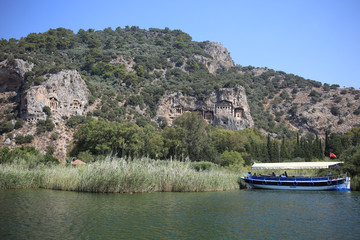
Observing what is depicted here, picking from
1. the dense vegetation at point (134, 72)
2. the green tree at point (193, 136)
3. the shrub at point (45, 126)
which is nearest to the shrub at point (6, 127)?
the shrub at point (45, 126)

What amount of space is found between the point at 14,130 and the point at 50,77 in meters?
15.5

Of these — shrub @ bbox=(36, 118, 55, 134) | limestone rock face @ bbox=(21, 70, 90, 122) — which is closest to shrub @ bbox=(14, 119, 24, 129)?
limestone rock face @ bbox=(21, 70, 90, 122)

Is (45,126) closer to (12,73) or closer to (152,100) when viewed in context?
(12,73)

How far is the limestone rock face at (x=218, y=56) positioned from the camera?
138500 millimetres

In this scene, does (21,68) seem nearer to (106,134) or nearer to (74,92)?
(74,92)

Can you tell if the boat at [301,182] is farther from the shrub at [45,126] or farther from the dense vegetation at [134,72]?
the dense vegetation at [134,72]

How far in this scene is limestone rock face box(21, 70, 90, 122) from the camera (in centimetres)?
6888

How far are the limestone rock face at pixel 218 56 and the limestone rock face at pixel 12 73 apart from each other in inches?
3064

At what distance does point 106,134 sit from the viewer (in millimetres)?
53344

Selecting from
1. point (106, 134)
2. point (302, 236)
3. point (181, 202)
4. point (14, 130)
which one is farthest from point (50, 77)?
point (302, 236)

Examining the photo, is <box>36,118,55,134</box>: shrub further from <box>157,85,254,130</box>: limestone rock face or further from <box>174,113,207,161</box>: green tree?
<box>157,85,254,130</box>: limestone rock face

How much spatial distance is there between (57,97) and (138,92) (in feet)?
92.7

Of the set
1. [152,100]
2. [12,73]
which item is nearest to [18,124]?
[12,73]

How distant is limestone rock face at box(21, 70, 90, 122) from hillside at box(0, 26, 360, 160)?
227mm
